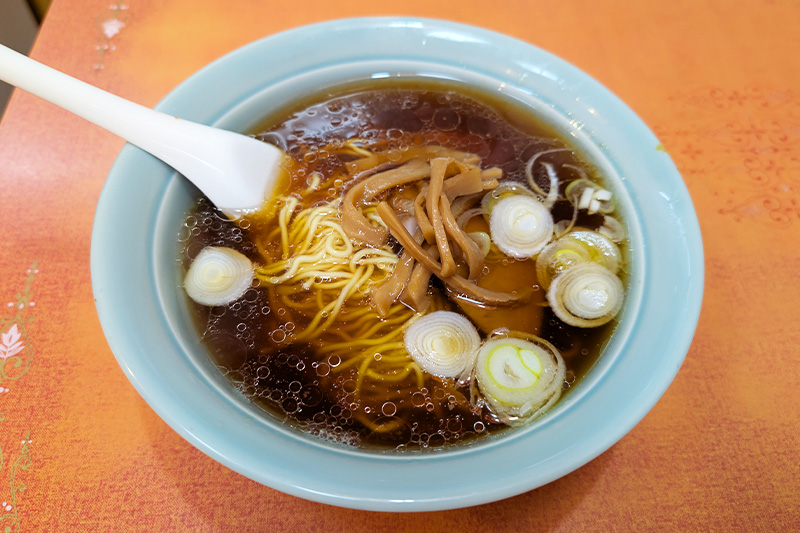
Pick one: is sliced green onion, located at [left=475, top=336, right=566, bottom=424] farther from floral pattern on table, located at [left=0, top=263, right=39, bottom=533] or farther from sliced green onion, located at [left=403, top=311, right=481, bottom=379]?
floral pattern on table, located at [left=0, top=263, right=39, bottom=533]

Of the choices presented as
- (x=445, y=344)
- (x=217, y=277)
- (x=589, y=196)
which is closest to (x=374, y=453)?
(x=445, y=344)

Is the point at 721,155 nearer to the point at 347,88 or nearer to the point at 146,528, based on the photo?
the point at 347,88

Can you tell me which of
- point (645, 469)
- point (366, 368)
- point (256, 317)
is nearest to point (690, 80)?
point (645, 469)

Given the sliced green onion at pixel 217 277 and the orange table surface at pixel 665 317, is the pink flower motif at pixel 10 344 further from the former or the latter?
the sliced green onion at pixel 217 277

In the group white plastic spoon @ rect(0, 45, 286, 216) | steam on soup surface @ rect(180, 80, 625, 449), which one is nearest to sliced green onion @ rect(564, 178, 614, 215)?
steam on soup surface @ rect(180, 80, 625, 449)

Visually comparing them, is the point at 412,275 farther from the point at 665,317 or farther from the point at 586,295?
the point at 665,317
